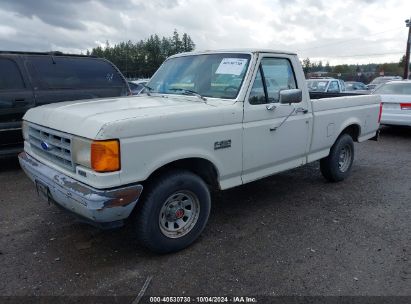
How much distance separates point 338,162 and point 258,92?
2340 mm

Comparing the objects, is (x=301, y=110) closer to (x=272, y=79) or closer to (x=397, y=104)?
(x=272, y=79)

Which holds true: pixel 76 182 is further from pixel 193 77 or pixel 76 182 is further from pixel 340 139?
pixel 340 139

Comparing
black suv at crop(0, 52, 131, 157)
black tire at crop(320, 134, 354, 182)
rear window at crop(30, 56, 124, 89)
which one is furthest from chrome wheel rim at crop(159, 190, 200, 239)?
rear window at crop(30, 56, 124, 89)

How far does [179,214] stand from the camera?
355 cm

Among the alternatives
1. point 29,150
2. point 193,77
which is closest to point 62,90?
point 29,150

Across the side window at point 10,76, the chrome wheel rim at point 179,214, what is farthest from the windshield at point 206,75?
the side window at point 10,76

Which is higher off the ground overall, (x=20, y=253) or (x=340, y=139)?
(x=340, y=139)

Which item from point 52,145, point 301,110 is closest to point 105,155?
point 52,145

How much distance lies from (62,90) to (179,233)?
4.09 metres

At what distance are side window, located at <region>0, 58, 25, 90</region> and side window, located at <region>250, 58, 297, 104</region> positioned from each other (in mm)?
4124

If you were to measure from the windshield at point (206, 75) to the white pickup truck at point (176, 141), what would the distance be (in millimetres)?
14

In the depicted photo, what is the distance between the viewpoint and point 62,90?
638 cm

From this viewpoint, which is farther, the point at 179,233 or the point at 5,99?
the point at 5,99

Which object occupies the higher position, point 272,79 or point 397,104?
→ point 272,79
